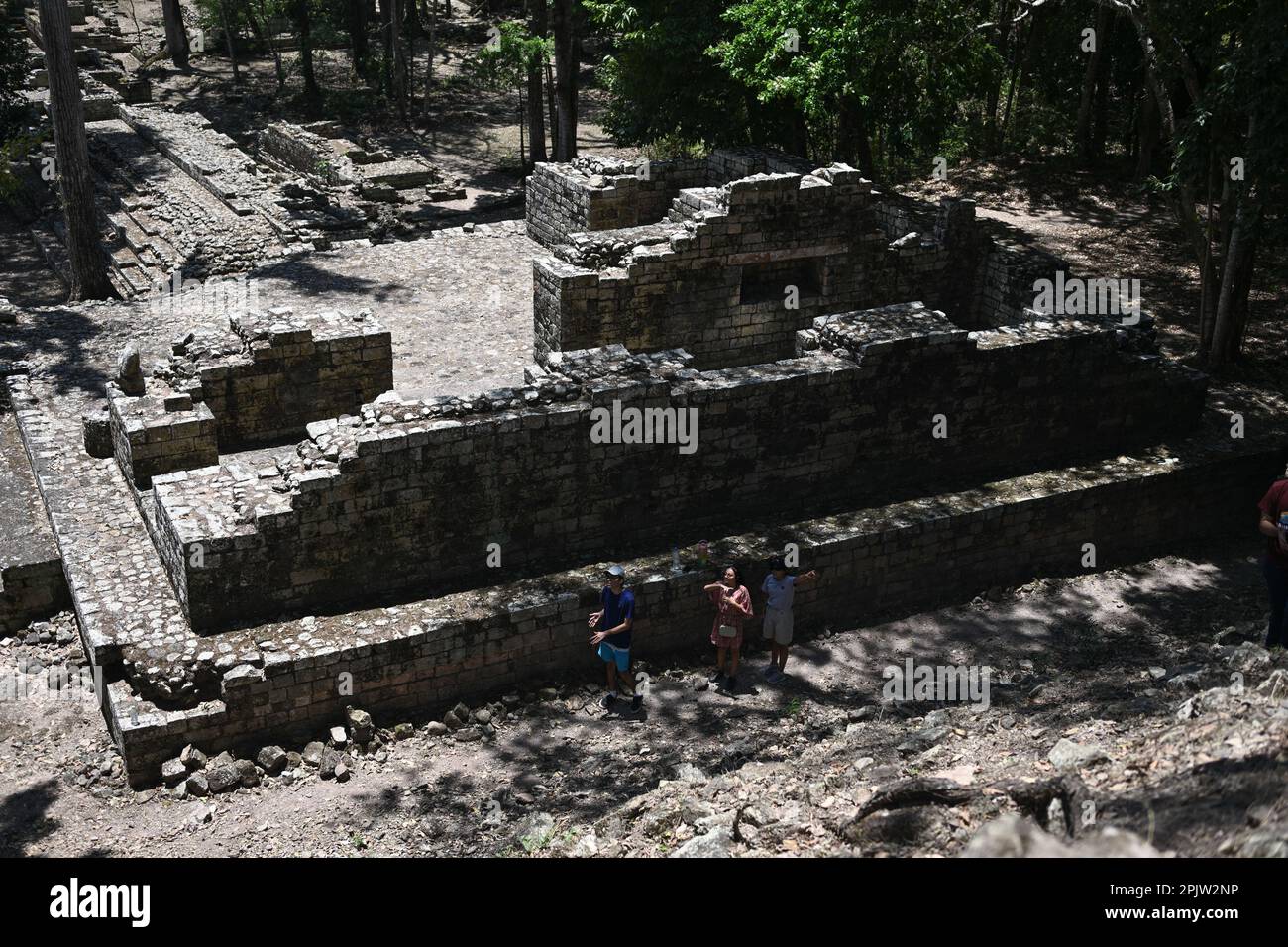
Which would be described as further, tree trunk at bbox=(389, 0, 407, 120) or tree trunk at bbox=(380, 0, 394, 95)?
tree trunk at bbox=(380, 0, 394, 95)

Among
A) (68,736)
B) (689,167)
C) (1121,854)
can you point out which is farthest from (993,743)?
(689,167)

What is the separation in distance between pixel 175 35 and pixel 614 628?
98.7 feet

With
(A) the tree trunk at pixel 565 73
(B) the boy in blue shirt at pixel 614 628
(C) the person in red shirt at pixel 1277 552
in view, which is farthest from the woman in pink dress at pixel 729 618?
(A) the tree trunk at pixel 565 73

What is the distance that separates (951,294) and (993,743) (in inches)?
338

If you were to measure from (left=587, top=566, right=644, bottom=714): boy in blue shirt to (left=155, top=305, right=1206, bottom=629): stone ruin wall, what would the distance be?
108cm

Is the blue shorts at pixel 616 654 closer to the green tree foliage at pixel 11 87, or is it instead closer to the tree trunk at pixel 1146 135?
the tree trunk at pixel 1146 135

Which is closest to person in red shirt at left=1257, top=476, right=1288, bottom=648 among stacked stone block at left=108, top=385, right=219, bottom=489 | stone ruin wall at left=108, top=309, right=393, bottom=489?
stone ruin wall at left=108, top=309, right=393, bottom=489

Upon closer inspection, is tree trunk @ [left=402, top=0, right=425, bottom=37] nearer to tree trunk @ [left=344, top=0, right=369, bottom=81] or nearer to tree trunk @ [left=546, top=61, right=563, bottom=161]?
tree trunk @ [left=344, top=0, right=369, bottom=81]

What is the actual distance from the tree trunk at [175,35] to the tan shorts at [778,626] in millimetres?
29590

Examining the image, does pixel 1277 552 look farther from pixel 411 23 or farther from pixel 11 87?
pixel 411 23

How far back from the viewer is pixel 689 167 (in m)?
18.5

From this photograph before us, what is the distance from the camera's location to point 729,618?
11031 millimetres

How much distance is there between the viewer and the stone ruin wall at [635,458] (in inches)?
426

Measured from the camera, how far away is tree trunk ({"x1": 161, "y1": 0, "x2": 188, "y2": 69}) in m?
35.0
